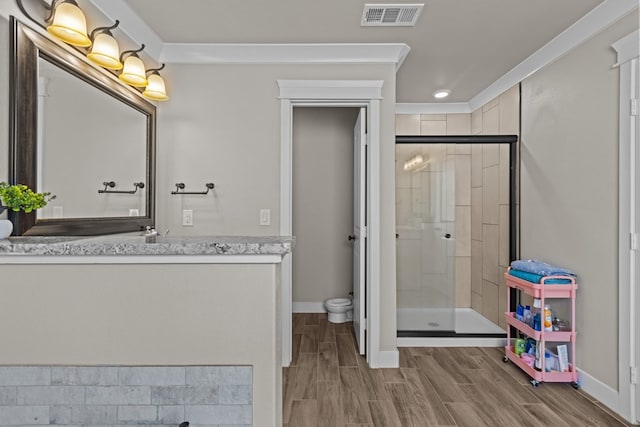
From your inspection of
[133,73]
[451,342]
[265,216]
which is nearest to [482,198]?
[451,342]

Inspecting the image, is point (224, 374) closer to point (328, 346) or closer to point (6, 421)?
point (6, 421)

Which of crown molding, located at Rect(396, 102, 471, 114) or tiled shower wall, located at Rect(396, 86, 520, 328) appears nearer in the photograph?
tiled shower wall, located at Rect(396, 86, 520, 328)

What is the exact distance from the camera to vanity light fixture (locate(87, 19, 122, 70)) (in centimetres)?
181

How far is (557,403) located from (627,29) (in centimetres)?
225

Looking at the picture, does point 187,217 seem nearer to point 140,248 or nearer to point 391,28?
point 140,248

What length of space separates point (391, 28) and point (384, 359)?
2379mm

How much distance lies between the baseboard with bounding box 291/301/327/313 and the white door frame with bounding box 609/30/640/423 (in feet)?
8.96

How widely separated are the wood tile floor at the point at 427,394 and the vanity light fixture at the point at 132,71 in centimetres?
216

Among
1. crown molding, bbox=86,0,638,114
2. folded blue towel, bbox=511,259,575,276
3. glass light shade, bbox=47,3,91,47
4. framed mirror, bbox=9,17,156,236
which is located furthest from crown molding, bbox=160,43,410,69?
folded blue towel, bbox=511,259,575,276

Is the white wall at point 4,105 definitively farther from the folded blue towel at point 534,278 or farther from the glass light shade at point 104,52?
the folded blue towel at point 534,278

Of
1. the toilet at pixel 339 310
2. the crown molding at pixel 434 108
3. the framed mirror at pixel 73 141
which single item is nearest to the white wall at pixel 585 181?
the crown molding at pixel 434 108

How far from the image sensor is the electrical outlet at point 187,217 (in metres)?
2.69

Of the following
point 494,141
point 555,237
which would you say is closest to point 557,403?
point 555,237

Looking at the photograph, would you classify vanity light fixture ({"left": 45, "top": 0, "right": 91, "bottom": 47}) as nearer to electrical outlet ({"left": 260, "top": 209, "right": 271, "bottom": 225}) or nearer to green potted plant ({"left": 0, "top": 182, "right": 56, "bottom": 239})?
green potted plant ({"left": 0, "top": 182, "right": 56, "bottom": 239})
